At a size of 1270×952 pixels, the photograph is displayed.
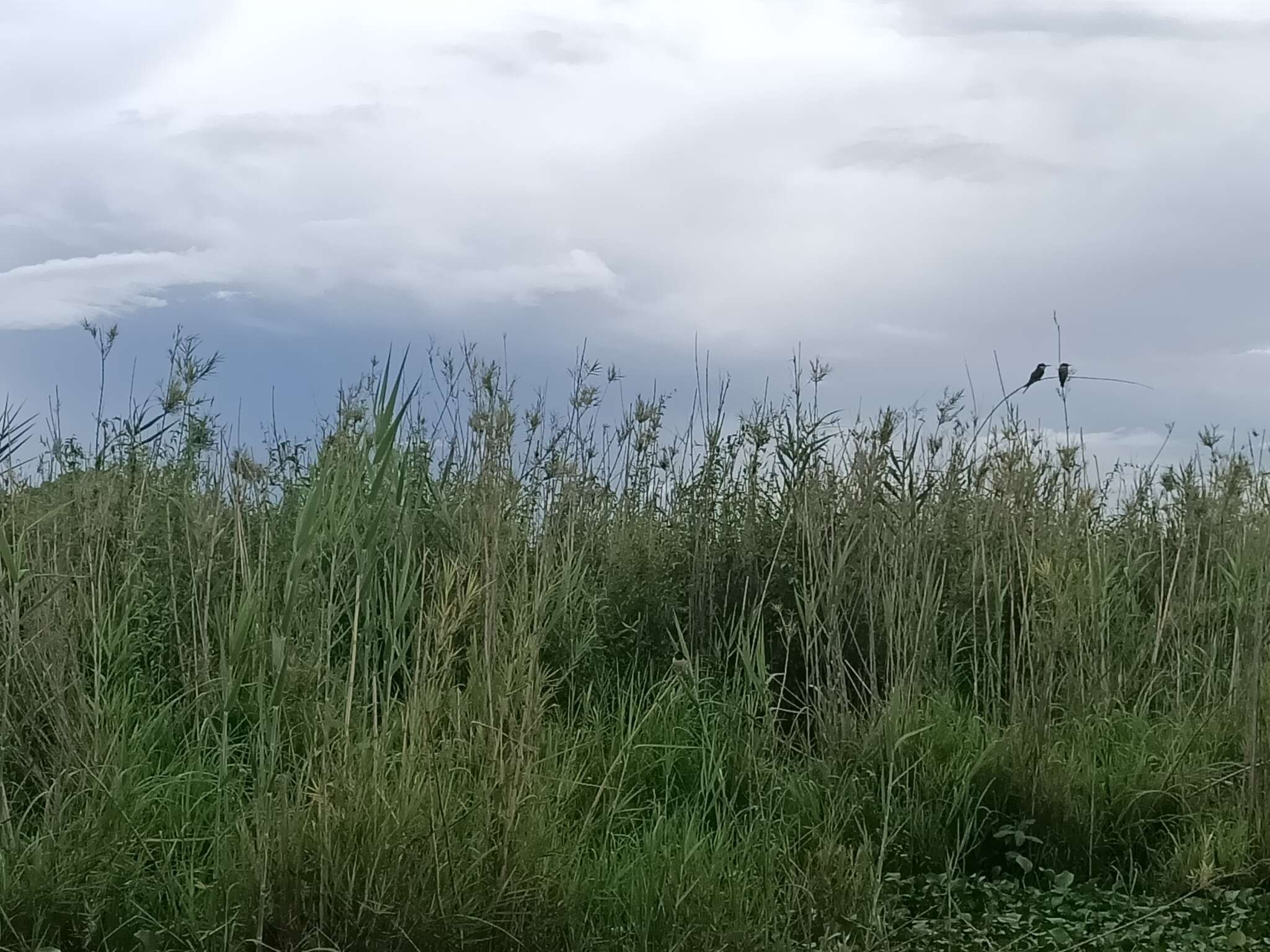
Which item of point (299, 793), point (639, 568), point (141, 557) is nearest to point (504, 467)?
point (299, 793)

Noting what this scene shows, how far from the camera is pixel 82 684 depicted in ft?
9.49

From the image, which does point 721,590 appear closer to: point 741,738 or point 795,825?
point 741,738

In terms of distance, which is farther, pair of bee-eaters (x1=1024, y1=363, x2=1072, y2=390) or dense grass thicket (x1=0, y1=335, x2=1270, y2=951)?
pair of bee-eaters (x1=1024, y1=363, x2=1072, y2=390)

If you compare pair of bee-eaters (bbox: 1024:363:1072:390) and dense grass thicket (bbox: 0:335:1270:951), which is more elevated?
pair of bee-eaters (bbox: 1024:363:1072:390)

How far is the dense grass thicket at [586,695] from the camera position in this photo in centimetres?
225

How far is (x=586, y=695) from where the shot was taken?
349 centimetres

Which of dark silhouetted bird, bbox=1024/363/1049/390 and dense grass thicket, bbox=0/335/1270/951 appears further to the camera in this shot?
dark silhouetted bird, bbox=1024/363/1049/390

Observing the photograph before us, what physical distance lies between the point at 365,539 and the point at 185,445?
267cm

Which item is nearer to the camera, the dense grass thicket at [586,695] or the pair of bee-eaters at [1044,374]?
the dense grass thicket at [586,695]

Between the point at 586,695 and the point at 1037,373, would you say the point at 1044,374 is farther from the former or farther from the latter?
the point at 586,695

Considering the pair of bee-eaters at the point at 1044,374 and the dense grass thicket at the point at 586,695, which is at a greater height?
the pair of bee-eaters at the point at 1044,374

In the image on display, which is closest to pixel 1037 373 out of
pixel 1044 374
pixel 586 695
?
pixel 1044 374

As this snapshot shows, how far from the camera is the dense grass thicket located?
2.25 m

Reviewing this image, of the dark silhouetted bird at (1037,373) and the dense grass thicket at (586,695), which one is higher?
the dark silhouetted bird at (1037,373)
